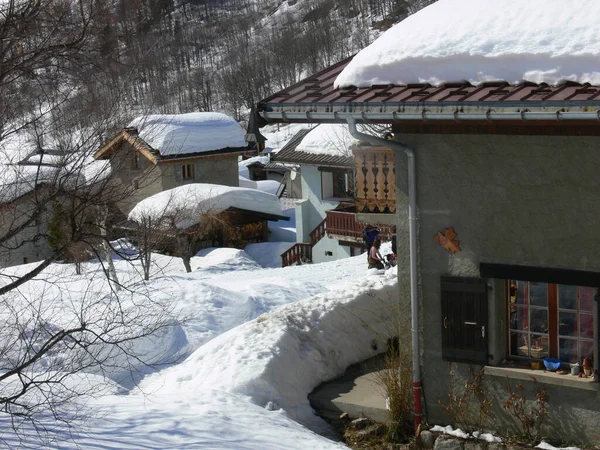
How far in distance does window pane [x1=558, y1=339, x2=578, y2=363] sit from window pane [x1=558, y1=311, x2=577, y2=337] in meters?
0.07

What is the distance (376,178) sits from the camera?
1048 cm

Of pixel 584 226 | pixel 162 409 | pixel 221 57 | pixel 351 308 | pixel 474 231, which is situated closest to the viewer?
pixel 584 226

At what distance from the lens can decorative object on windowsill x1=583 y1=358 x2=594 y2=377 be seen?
880 cm

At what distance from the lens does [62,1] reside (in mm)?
8062

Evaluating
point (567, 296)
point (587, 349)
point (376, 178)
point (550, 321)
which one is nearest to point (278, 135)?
point (376, 178)

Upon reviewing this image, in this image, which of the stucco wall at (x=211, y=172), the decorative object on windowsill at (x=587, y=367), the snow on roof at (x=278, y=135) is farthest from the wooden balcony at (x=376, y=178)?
the snow on roof at (x=278, y=135)

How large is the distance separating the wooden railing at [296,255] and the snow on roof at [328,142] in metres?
3.94

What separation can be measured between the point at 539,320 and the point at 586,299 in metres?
0.58

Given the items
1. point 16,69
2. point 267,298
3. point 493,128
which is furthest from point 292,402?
point 267,298

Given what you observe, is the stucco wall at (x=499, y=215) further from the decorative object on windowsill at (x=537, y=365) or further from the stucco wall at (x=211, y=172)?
the stucco wall at (x=211, y=172)

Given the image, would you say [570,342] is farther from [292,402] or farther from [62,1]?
[62,1]

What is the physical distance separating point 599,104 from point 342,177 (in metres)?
30.1

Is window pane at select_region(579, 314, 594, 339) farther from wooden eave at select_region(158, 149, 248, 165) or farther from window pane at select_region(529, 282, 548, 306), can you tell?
wooden eave at select_region(158, 149, 248, 165)

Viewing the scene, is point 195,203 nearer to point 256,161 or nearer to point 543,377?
point 543,377
